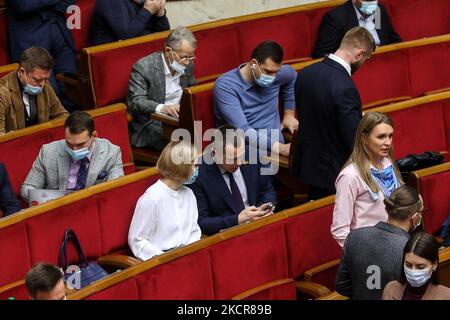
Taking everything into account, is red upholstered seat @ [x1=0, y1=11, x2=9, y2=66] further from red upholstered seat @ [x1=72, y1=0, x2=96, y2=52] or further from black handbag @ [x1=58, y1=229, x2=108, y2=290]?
black handbag @ [x1=58, y1=229, x2=108, y2=290]

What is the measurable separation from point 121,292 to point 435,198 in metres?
0.70

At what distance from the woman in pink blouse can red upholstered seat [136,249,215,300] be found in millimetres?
→ 235

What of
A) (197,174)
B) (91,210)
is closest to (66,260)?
(91,210)

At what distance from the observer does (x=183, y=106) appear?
2496 millimetres

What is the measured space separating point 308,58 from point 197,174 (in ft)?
3.04

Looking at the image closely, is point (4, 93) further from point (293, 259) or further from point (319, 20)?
point (319, 20)

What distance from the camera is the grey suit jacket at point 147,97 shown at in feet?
8.50

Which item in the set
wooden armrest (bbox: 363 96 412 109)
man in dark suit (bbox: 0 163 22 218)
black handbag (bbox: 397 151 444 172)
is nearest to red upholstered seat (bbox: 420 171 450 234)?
black handbag (bbox: 397 151 444 172)

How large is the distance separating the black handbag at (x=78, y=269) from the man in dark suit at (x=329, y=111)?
49 cm

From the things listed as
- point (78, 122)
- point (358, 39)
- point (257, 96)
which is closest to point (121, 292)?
point (78, 122)

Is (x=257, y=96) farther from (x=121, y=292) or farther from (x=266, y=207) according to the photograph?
(x=121, y=292)

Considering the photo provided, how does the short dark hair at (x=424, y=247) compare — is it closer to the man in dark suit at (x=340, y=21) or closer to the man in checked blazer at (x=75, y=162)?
the man in checked blazer at (x=75, y=162)

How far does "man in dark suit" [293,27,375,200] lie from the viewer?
2.20 meters

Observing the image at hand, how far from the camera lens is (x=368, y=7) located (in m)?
2.86
